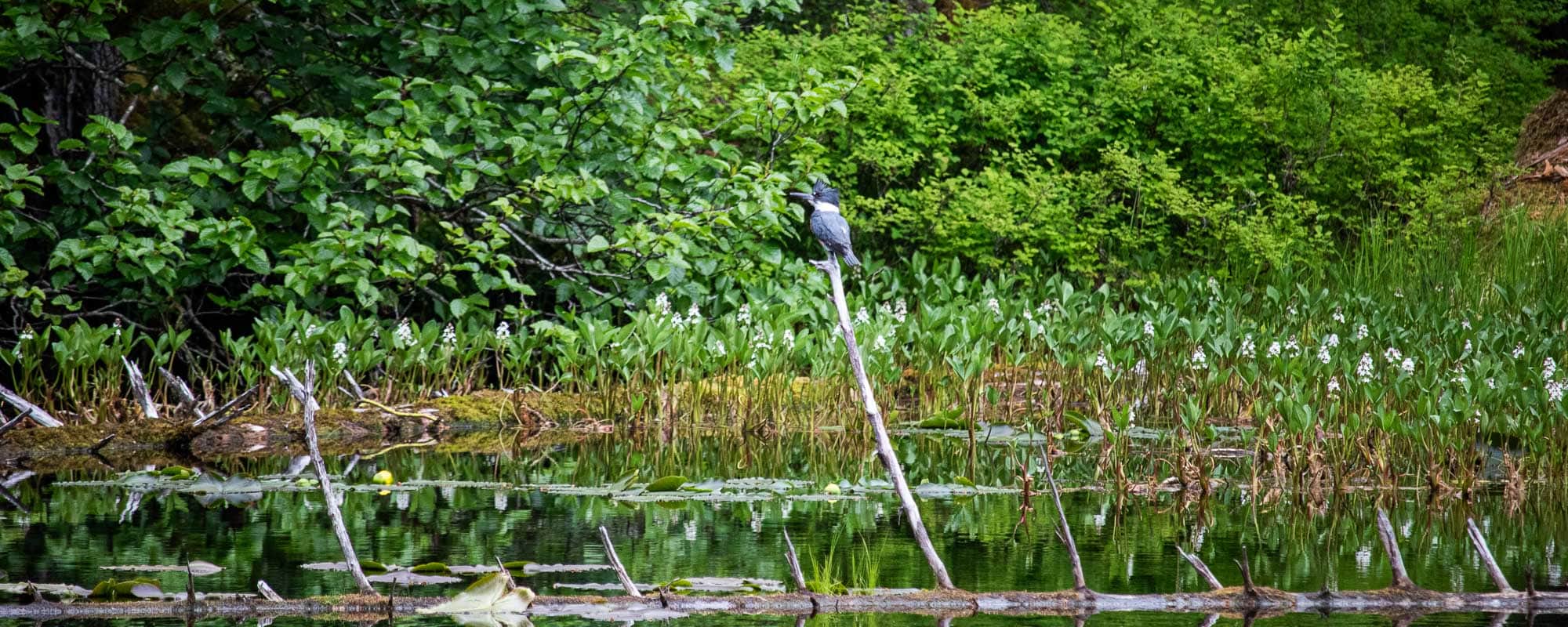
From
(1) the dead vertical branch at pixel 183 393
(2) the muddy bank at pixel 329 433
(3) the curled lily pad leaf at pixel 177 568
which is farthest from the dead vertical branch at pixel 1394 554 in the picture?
(1) the dead vertical branch at pixel 183 393

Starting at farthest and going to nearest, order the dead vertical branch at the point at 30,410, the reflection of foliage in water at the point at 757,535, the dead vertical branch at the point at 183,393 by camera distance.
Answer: the dead vertical branch at the point at 183,393
the dead vertical branch at the point at 30,410
the reflection of foliage in water at the point at 757,535

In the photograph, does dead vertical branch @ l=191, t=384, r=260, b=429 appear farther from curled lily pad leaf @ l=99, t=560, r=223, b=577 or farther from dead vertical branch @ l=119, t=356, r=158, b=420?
curled lily pad leaf @ l=99, t=560, r=223, b=577

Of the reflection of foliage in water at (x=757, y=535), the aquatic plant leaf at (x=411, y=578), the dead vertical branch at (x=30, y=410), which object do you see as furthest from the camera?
the dead vertical branch at (x=30, y=410)

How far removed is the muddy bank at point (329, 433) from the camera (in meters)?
7.34

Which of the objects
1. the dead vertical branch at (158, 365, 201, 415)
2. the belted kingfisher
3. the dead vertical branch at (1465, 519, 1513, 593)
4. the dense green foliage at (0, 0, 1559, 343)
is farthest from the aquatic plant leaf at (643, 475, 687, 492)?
the dense green foliage at (0, 0, 1559, 343)

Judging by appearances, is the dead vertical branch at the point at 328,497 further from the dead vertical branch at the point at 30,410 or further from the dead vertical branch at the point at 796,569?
the dead vertical branch at the point at 30,410

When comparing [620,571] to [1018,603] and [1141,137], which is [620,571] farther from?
[1141,137]

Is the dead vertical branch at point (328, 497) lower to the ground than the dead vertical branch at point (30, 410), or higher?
lower

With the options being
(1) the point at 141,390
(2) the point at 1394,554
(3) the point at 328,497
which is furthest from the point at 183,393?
(2) the point at 1394,554

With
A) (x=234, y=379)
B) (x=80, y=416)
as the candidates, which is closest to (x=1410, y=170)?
(x=234, y=379)

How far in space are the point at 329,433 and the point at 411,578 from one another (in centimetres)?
444

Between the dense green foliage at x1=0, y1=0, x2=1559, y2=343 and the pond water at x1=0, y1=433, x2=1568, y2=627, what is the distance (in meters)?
2.47

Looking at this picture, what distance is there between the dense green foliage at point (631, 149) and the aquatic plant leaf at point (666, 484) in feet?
10.8

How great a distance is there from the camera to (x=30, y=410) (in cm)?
710
